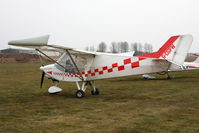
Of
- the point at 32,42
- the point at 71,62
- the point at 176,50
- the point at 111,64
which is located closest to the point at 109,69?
the point at 111,64

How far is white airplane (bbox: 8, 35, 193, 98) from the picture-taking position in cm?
896

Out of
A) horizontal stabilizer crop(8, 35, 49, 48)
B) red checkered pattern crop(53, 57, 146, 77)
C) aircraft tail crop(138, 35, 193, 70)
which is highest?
horizontal stabilizer crop(8, 35, 49, 48)

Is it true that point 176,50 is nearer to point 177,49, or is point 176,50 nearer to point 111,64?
point 177,49

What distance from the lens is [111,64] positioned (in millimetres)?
9086

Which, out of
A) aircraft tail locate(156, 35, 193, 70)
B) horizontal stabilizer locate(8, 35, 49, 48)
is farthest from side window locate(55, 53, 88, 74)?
aircraft tail locate(156, 35, 193, 70)

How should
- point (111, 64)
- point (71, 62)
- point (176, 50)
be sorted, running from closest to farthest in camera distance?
point (111, 64) → point (71, 62) → point (176, 50)

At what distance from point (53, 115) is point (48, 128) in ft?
4.21

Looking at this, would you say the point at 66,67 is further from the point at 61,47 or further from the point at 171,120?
the point at 171,120

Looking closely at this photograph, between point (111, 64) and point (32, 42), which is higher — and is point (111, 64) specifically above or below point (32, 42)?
below

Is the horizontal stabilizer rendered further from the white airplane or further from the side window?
the side window

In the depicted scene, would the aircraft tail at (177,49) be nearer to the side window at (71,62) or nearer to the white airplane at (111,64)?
the white airplane at (111,64)

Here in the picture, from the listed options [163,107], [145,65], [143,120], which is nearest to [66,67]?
[145,65]

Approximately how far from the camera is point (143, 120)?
5.17 metres

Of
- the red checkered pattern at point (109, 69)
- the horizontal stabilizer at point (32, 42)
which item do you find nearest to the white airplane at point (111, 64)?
the red checkered pattern at point (109, 69)
